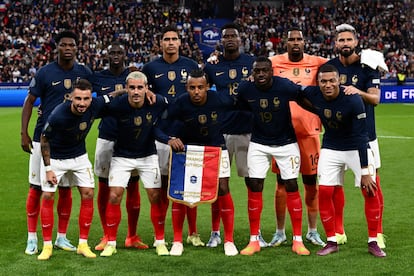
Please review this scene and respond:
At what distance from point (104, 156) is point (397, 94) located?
71.1ft

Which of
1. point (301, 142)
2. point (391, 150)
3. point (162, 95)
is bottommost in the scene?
point (391, 150)

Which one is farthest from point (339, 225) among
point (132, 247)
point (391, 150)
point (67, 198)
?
point (391, 150)

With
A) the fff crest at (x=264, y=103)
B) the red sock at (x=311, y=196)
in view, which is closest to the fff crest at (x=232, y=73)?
the fff crest at (x=264, y=103)

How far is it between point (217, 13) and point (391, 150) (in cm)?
2352

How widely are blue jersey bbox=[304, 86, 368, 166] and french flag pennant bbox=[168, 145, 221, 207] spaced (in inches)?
42.8

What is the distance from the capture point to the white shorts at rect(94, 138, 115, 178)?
787 centimetres

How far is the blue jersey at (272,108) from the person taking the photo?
7.48 meters

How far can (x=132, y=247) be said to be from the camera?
25.7ft

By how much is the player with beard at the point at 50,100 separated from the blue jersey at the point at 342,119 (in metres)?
2.40

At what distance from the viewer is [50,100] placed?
7.63 m

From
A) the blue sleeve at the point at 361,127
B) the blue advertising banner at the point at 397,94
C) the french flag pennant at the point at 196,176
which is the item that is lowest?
the blue advertising banner at the point at 397,94

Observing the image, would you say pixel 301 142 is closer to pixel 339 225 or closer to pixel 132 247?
pixel 339 225

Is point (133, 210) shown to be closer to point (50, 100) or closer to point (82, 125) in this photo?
point (82, 125)

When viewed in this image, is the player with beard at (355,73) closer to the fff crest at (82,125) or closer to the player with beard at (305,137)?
the player with beard at (305,137)
